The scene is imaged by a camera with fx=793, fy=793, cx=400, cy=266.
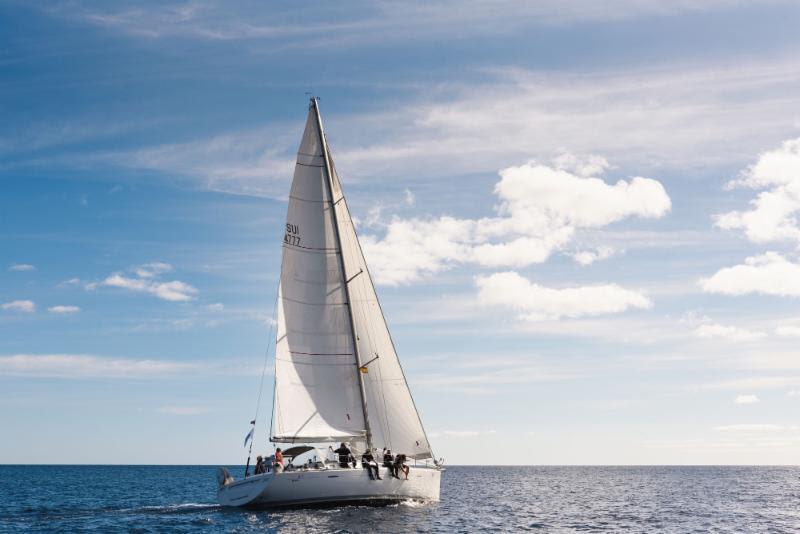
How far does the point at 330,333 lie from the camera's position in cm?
3719

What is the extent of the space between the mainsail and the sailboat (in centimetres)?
5

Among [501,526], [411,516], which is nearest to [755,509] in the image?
[501,526]

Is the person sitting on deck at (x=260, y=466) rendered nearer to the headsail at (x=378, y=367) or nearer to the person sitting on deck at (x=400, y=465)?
the headsail at (x=378, y=367)

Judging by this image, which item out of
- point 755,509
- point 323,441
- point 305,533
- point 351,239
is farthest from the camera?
point 755,509

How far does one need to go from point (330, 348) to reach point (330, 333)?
705mm

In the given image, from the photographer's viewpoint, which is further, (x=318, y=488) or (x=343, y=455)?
(x=343, y=455)

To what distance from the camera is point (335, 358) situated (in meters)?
37.0

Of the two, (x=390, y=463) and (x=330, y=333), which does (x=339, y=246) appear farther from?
(x=390, y=463)

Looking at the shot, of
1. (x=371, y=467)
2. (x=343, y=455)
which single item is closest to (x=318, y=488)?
(x=371, y=467)

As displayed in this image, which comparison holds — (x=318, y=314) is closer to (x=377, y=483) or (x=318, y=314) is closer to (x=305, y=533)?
(x=377, y=483)

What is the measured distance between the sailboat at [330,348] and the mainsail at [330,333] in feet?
0.15

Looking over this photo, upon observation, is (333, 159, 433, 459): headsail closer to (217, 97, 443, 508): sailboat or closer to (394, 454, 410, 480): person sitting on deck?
(217, 97, 443, 508): sailboat

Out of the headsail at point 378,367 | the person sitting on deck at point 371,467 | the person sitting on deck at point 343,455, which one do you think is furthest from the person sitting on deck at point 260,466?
the headsail at point 378,367

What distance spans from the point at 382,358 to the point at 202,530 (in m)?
11.4
